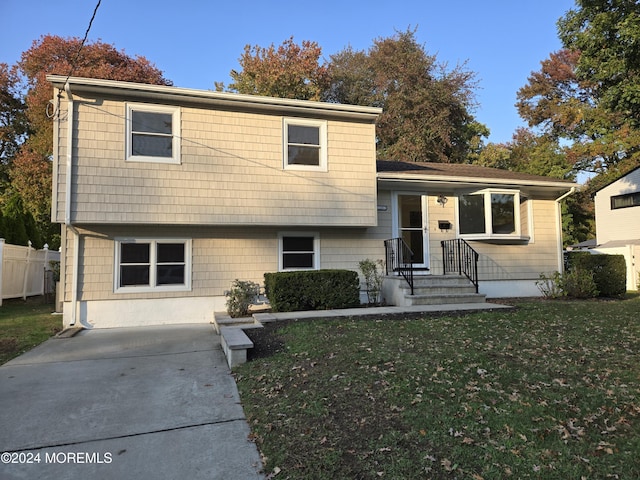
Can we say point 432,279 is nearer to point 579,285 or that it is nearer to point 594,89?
point 579,285

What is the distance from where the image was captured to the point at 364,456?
2709 millimetres

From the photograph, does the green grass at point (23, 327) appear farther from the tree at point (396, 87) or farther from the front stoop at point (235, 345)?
the tree at point (396, 87)

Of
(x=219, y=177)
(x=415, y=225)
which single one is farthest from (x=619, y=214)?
(x=219, y=177)

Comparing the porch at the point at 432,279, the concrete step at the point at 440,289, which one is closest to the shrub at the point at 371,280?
the porch at the point at 432,279

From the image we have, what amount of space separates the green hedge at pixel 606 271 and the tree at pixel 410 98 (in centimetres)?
1143

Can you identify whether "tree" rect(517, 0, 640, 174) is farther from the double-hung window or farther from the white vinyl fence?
the white vinyl fence

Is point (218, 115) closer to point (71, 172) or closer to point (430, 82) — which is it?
point (71, 172)

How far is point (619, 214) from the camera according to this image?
2048 centimetres

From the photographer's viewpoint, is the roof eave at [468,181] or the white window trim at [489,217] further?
the white window trim at [489,217]

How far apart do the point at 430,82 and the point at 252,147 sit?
16611 mm

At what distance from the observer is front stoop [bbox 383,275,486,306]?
27.9 ft

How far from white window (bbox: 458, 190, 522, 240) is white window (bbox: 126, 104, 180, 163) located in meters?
7.30

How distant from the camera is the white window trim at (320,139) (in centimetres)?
895

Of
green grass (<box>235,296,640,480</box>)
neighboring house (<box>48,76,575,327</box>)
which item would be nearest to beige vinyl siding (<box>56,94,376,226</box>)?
neighboring house (<box>48,76,575,327</box>)
